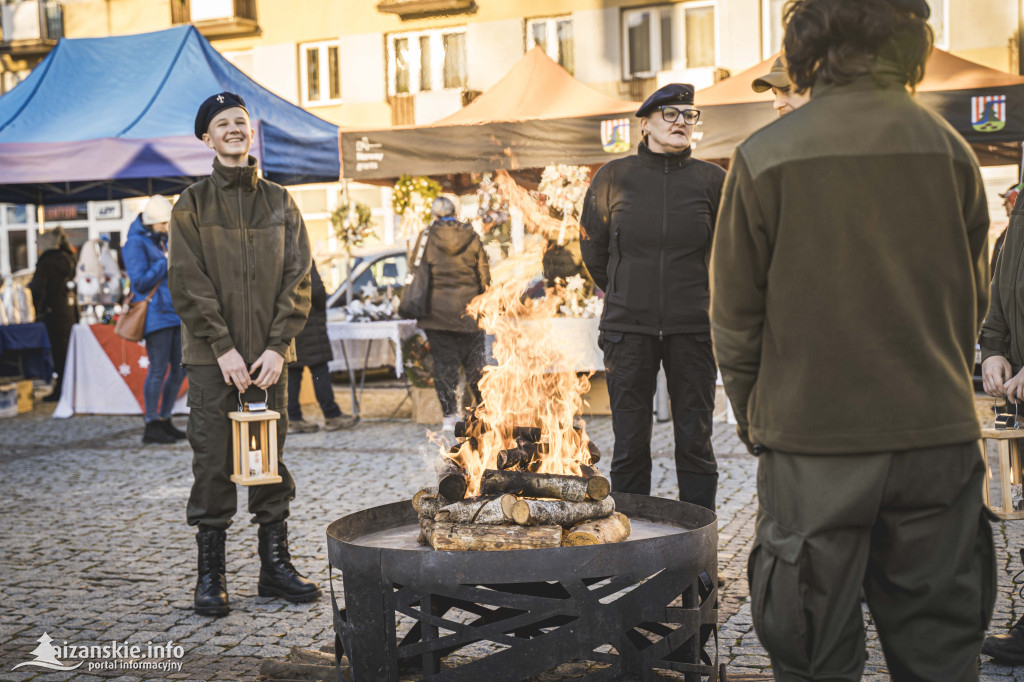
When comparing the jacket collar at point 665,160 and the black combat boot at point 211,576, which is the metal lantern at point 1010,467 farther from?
the black combat boot at point 211,576

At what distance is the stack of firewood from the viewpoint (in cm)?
332

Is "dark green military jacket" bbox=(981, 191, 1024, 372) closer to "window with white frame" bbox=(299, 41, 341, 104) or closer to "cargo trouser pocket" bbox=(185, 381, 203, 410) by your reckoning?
"cargo trouser pocket" bbox=(185, 381, 203, 410)

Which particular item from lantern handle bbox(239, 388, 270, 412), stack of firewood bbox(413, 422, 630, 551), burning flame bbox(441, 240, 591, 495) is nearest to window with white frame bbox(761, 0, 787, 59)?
burning flame bbox(441, 240, 591, 495)

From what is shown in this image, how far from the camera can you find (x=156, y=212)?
9906 mm

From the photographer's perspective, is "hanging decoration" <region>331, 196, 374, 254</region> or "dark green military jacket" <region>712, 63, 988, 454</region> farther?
"hanging decoration" <region>331, 196, 374, 254</region>

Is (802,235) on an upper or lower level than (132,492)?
upper

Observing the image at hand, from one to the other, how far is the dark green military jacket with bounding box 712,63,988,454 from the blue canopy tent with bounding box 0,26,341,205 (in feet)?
27.1

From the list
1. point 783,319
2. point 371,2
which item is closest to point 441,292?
point 783,319

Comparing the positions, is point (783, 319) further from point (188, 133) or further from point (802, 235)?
point (188, 133)

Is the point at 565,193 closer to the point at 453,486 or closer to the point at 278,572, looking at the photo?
the point at 278,572

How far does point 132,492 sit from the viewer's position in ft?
25.0

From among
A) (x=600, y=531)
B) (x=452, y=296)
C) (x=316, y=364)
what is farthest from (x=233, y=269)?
(x=316, y=364)

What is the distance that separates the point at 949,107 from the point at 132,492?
23.5 ft

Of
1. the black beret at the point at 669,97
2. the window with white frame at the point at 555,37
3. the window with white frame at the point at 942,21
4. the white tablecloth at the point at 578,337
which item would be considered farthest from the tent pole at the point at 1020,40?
the black beret at the point at 669,97
